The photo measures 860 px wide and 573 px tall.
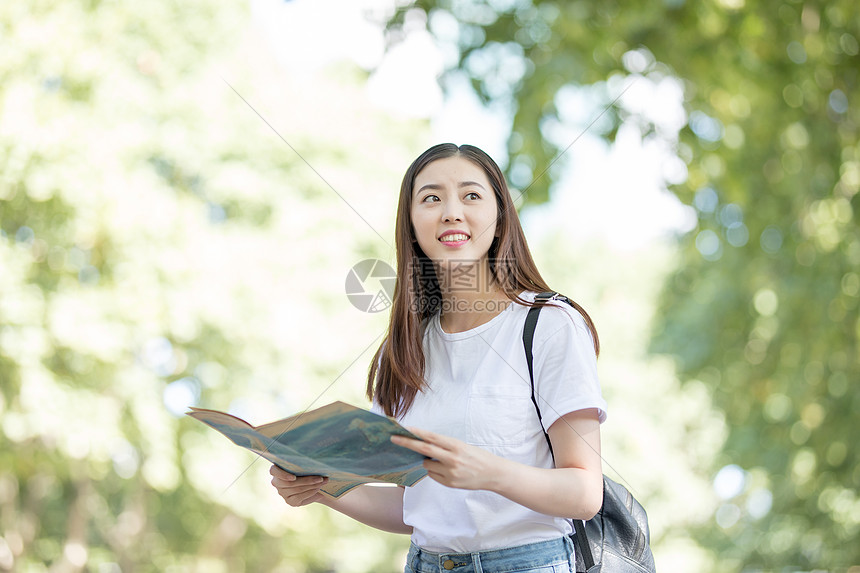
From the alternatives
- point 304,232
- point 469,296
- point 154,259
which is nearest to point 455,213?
point 469,296

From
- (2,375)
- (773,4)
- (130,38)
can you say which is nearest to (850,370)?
(773,4)

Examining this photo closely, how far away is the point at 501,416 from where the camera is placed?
1.49 m

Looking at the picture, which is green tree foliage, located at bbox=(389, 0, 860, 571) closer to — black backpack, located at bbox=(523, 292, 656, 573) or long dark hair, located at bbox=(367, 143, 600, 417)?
long dark hair, located at bbox=(367, 143, 600, 417)

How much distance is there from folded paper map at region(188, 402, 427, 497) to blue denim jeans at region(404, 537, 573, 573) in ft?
0.55

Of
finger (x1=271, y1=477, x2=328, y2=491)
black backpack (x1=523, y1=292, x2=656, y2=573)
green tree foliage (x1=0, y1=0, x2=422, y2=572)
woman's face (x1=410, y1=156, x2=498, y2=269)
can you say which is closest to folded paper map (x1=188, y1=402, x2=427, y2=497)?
finger (x1=271, y1=477, x2=328, y2=491)

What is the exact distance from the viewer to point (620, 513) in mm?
1574

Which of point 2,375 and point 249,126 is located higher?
point 249,126

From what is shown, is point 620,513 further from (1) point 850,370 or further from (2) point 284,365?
(2) point 284,365

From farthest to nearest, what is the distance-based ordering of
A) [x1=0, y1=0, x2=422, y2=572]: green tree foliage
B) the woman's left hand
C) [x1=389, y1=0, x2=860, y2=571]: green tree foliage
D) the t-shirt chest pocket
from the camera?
[x1=0, y1=0, x2=422, y2=572]: green tree foliage → [x1=389, y1=0, x2=860, y2=571]: green tree foliage → the t-shirt chest pocket → the woman's left hand

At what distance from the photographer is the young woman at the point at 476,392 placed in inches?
53.7

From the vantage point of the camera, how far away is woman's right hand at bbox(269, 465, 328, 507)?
161cm

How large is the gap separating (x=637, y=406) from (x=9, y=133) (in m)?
11.0

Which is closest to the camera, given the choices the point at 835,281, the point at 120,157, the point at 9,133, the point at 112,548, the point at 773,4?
the point at 773,4

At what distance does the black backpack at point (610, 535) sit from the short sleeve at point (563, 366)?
3 centimetres
